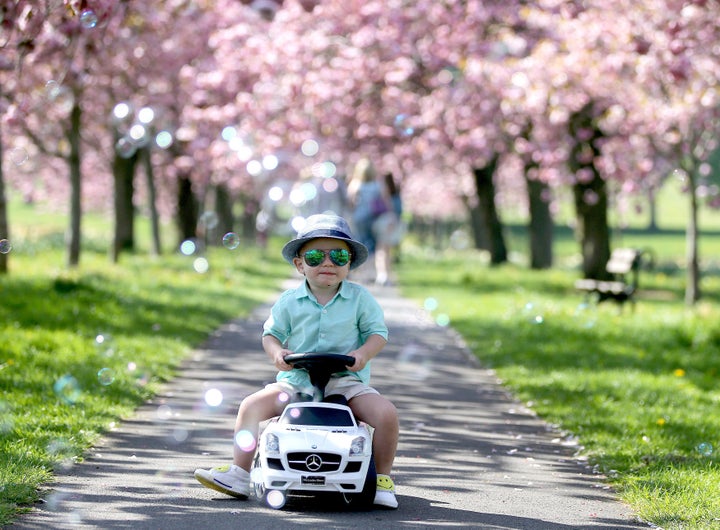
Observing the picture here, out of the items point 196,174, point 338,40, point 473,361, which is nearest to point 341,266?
point 473,361

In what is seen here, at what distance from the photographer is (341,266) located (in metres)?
6.39

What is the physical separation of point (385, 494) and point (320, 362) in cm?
75

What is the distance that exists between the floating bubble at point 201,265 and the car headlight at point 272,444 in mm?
19689

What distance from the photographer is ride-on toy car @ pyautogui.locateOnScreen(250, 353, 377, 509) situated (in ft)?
19.4

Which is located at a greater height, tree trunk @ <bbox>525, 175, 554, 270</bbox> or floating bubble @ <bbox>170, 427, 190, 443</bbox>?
tree trunk @ <bbox>525, 175, 554, 270</bbox>

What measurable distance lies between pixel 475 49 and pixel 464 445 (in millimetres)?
13232

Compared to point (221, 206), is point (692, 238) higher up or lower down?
lower down

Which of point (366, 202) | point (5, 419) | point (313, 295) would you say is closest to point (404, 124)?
point (366, 202)

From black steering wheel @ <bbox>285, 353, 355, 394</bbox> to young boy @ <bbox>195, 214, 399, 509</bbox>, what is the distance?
93 mm

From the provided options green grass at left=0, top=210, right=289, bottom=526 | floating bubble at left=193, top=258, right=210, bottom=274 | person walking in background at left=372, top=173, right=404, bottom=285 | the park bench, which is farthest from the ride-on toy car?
floating bubble at left=193, top=258, right=210, bottom=274

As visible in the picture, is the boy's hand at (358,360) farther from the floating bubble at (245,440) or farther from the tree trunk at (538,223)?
the tree trunk at (538,223)

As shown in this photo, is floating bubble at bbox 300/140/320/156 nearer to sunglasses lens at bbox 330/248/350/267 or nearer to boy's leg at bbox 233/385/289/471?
sunglasses lens at bbox 330/248/350/267

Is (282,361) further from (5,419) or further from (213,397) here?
(213,397)

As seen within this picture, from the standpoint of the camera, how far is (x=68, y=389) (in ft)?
30.1
